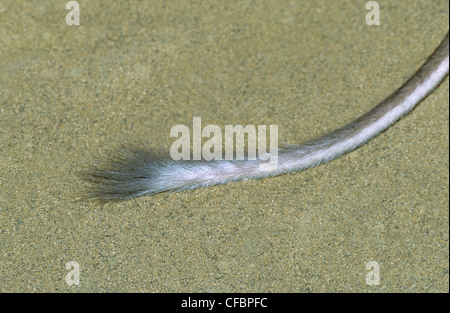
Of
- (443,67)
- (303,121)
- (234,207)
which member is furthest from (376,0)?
(234,207)

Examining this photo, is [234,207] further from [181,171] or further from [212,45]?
[212,45]

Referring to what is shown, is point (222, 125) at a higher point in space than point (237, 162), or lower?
higher

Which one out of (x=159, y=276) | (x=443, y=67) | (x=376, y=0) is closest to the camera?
(x=159, y=276)

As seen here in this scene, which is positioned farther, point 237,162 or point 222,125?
point 222,125
